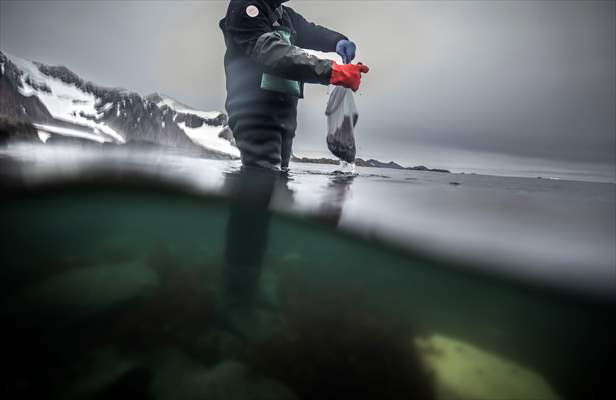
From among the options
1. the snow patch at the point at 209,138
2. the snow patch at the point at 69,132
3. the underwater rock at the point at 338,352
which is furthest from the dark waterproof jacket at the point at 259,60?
the snow patch at the point at 209,138

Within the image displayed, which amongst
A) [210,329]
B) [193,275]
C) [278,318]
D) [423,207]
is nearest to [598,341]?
[423,207]

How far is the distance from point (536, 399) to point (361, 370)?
700 mm

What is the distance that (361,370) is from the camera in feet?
3.09

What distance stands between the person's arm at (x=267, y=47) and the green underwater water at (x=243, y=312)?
4.77 feet

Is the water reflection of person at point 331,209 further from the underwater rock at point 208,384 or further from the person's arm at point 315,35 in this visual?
the person's arm at point 315,35

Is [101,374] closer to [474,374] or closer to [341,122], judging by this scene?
[474,374]

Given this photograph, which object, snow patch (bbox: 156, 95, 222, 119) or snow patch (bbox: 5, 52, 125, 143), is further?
snow patch (bbox: 156, 95, 222, 119)

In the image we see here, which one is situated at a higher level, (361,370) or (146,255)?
(146,255)

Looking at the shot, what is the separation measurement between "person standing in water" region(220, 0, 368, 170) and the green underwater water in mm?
1518

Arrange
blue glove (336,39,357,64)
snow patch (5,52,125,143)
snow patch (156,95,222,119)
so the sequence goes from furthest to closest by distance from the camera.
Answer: snow patch (156,95,222,119), snow patch (5,52,125,143), blue glove (336,39,357,64)

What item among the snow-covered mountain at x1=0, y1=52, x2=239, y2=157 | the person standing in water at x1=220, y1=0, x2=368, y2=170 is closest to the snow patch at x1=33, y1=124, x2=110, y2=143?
the snow-covered mountain at x1=0, y1=52, x2=239, y2=157

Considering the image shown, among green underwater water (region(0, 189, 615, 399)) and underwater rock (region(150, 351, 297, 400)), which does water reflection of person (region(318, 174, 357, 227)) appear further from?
underwater rock (region(150, 351, 297, 400))

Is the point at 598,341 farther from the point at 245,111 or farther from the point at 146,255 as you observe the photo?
the point at 245,111

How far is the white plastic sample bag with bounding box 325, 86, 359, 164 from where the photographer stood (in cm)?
371
